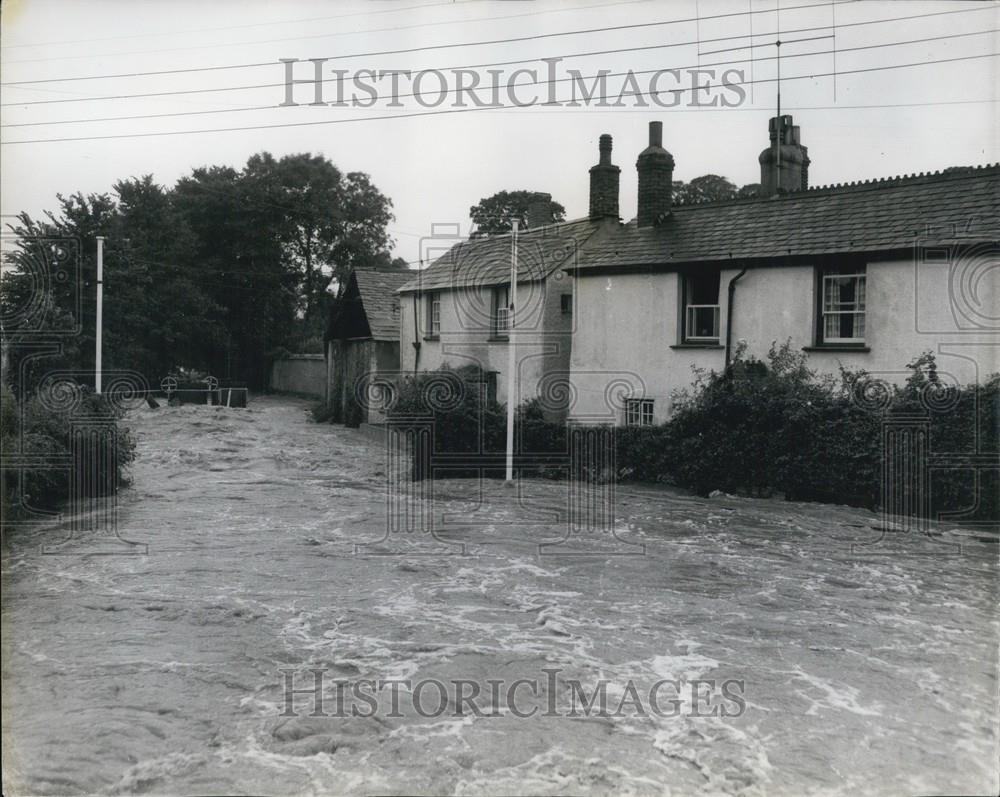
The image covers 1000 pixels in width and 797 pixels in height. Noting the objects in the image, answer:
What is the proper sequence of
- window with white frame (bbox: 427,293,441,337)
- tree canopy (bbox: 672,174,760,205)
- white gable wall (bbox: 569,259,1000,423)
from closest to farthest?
white gable wall (bbox: 569,259,1000,423) < window with white frame (bbox: 427,293,441,337) < tree canopy (bbox: 672,174,760,205)

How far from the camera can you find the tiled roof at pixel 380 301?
3381cm

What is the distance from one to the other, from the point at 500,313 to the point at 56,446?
45.9 feet

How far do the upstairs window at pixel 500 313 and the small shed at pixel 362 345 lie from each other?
707 centimetres

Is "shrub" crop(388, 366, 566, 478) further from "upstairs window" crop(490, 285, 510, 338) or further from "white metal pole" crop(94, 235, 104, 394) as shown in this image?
"white metal pole" crop(94, 235, 104, 394)

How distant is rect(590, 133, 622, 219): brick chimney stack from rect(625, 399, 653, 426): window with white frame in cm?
691

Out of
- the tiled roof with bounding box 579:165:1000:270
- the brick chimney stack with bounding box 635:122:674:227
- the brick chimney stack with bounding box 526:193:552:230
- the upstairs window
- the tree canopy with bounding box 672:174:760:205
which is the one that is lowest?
the upstairs window

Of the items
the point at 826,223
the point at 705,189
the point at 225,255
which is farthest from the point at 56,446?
the point at 705,189

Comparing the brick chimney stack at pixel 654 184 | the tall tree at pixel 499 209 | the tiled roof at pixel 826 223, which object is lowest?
the tiled roof at pixel 826 223

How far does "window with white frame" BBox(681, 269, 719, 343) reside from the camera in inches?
796

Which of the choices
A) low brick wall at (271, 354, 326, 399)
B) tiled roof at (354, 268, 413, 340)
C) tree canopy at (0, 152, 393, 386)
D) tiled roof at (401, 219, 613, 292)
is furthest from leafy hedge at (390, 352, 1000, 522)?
low brick wall at (271, 354, 326, 399)

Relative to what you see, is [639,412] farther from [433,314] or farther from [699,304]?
[433,314]

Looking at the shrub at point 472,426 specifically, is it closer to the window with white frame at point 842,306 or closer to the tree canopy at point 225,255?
the window with white frame at point 842,306

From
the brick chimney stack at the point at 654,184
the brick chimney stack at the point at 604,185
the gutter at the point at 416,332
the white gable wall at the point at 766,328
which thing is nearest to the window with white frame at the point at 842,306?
the white gable wall at the point at 766,328

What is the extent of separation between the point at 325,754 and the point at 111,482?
13029mm
